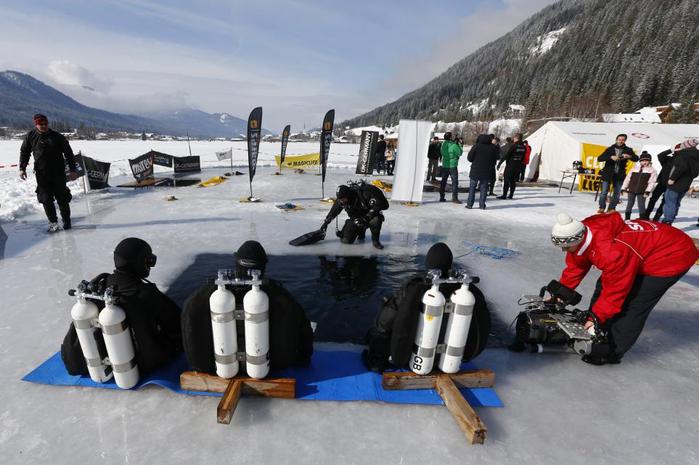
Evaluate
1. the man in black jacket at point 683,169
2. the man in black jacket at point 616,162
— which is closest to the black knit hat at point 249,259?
the man in black jacket at point 683,169

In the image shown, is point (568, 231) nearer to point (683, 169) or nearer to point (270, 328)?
point (270, 328)

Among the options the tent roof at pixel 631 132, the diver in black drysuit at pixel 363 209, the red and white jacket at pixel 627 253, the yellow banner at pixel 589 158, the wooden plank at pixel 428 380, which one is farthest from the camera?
the tent roof at pixel 631 132

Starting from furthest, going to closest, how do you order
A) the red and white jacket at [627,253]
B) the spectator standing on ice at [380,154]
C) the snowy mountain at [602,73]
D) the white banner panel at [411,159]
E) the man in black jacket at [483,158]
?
the snowy mountain at [602,73]
the spectator standing on ice at [380,154]
the white banner panel at [411,159]
the man in black jacket at [483,158]
the red and white jacket at [627,253]

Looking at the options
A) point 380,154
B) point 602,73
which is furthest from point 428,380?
point 602,73

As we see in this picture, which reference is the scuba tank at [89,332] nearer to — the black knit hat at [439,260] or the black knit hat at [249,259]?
the black knit hat at [249,259]

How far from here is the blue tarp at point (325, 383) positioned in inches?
103

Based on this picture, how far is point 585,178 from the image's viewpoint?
1427 cm

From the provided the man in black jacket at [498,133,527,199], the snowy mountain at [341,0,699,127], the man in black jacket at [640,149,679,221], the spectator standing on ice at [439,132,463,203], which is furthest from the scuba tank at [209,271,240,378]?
the snowy mountain at [341,0,699,127]

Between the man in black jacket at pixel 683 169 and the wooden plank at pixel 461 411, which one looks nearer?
the wooden plank at pixel 461 411

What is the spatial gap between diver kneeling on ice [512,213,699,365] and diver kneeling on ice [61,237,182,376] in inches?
129

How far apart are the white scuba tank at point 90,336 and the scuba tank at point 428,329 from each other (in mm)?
2279

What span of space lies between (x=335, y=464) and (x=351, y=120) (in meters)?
198

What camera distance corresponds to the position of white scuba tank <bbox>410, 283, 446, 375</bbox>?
2434 mm

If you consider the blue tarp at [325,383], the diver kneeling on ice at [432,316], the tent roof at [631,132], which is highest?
the tent roof at [631,132]
